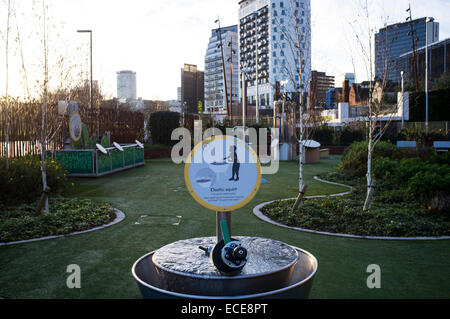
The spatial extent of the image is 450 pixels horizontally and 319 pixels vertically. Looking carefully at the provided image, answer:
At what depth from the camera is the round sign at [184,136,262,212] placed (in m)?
3.31

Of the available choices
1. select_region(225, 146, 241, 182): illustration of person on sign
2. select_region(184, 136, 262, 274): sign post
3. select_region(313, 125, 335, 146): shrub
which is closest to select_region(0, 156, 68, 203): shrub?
select_region(184, 136, 262, 274): sign post

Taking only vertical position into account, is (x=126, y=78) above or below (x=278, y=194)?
above

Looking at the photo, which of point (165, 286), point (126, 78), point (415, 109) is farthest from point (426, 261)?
point (126, 78)

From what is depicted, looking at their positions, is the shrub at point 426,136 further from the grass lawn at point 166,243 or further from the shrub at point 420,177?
the grass lawn at point 166,243

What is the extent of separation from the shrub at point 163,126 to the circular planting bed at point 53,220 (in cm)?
1877

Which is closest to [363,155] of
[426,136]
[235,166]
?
[426,136]

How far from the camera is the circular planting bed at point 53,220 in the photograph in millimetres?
6582

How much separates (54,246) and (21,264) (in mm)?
834

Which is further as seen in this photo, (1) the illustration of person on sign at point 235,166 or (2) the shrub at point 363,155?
(2) the shrub at point 363,155

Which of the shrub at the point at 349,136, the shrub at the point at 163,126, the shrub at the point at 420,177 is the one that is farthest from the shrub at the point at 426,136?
the shrub at the point at 163,126

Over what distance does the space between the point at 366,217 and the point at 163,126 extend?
2173 cm

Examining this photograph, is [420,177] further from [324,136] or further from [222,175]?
[324,136]
